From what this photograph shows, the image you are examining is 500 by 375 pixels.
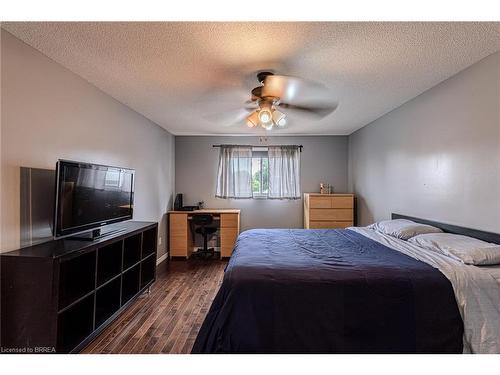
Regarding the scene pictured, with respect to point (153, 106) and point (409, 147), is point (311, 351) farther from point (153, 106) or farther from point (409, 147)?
point (153, 106)

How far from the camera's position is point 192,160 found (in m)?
5.32

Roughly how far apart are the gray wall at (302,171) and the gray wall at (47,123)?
1.68 m

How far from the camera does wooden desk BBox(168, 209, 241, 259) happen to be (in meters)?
4.71

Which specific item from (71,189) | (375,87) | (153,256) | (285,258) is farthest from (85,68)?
(375,87)

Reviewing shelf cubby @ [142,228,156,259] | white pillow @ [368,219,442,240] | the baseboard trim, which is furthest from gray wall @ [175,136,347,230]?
white pillow @ [368,219,442,240]

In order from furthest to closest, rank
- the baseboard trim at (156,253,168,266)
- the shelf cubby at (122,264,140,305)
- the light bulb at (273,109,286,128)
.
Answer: the baseboard trim at (156,253,168,266), the shelf cubby at (122,264,140,305), the light bulb at (273,109,286,128)

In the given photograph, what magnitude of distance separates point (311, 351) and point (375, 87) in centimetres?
251

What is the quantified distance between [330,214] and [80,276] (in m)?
3.78

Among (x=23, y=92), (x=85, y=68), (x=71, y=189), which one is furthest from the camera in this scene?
(x=85, y=68)

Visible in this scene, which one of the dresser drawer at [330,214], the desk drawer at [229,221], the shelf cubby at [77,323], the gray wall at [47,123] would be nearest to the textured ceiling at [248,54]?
the gray wall at [47,123]

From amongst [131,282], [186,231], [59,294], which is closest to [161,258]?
[186,231]

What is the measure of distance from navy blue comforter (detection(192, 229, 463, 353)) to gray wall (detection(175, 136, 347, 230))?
3556 millimetres

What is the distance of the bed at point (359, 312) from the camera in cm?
160

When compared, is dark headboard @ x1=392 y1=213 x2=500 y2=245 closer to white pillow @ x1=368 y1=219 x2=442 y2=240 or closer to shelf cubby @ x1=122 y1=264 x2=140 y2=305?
white pillow @ x1=368 y1=219 x2=442 y2=240
